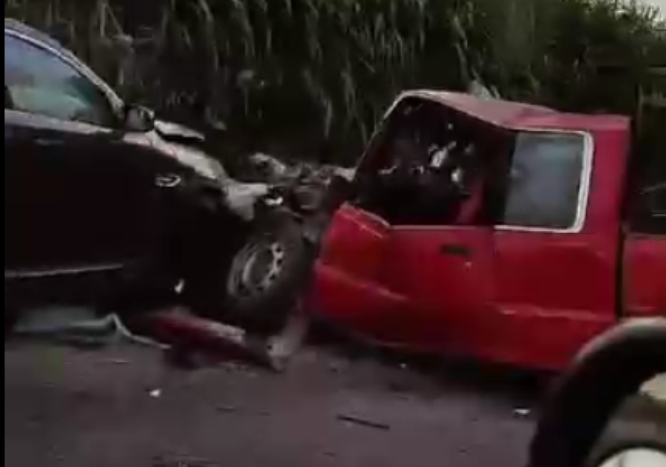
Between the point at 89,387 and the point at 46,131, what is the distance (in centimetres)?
64

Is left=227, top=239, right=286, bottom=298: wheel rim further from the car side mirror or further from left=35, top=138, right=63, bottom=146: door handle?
left=35, top=138, right=63, bottom=146: door handle

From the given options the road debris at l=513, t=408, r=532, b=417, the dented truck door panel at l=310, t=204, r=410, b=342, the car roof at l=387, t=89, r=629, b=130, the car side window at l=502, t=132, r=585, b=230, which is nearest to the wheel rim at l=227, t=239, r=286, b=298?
the dented truck door panel at l=310, t=204, r=410, b=342

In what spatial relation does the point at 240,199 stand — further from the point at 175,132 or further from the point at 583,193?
the point at 583,193

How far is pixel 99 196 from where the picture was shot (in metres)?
3.50

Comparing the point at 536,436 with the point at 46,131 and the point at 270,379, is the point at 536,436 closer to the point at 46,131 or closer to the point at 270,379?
the point at 270,379

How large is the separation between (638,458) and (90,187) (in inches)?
57.3

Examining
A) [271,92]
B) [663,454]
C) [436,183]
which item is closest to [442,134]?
[436,183]

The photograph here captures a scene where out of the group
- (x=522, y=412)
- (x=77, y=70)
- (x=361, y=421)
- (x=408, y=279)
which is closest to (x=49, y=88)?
(x=77, y=70)

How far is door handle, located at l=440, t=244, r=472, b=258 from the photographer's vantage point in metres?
3.61

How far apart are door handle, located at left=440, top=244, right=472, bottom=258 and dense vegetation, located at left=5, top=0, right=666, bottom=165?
34 centimetres

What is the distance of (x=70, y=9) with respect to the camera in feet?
11.4

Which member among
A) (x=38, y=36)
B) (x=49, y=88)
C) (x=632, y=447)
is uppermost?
(x=38, y=36)

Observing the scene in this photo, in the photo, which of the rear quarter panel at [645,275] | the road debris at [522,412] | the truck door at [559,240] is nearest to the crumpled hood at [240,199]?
the truck door at [559,240]

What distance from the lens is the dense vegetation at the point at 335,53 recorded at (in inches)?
139
